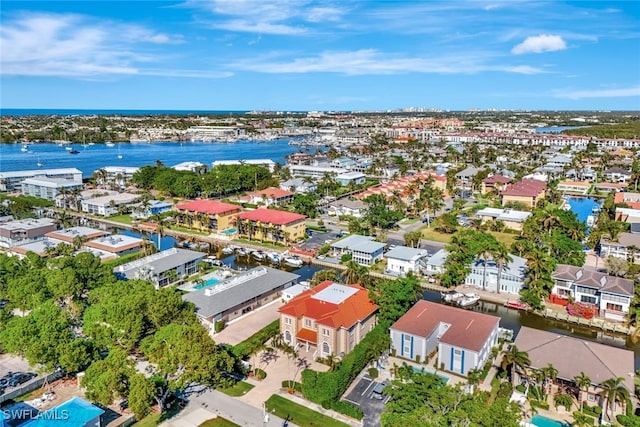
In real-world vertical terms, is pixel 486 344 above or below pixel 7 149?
below

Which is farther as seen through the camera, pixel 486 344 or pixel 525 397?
pixel 486 344

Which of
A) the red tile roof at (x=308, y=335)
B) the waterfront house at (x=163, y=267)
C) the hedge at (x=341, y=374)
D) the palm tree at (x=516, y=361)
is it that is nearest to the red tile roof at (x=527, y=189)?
the waterfront house at (x=163, y=267)

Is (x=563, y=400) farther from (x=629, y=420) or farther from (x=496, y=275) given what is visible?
(x=496, y=275)

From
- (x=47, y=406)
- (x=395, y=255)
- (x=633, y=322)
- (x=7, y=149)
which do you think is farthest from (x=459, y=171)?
(x=7, y=149)

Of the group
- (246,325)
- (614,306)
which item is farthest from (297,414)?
(614,306)

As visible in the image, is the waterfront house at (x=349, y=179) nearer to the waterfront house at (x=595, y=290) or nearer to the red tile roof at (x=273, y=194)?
the red tile roof at (x=273, y=194)

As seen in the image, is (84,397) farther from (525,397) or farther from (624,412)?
(624,412)
